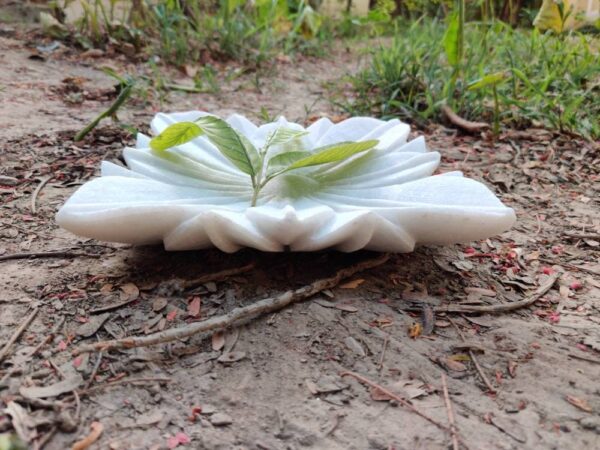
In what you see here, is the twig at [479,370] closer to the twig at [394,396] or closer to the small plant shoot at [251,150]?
the twig at [394,396]

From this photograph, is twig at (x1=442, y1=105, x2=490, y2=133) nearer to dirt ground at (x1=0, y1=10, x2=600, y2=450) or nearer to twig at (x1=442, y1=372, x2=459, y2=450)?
dirt ground at (x1=0, y1=10, x2=600, y2=450)

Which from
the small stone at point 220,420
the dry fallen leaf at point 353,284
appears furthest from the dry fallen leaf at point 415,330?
the small stone at point 220,420

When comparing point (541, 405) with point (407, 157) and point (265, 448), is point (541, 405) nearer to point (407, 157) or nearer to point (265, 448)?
point (265, 448)

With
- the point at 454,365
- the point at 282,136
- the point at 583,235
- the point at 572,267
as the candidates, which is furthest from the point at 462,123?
the point at 454,365

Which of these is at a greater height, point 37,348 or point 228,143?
point 228,143

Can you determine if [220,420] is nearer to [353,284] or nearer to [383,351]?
[383,351]

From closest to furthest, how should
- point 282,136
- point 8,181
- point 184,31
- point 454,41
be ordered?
point 282,136
point 8,181
point 454,41
point 184,31
